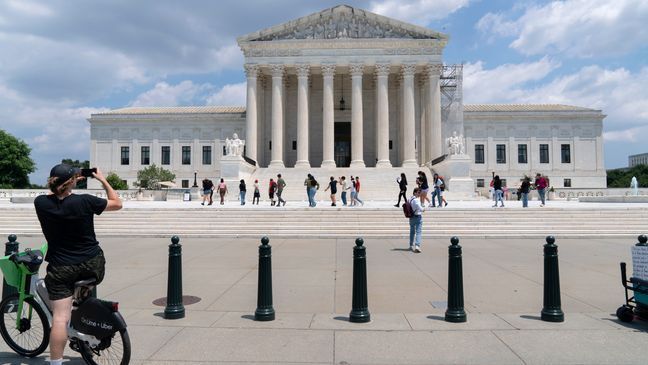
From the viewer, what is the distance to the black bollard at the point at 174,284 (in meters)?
6.63

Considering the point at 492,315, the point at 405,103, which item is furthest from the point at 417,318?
the point at 405,103

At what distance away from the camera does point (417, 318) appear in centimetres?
675

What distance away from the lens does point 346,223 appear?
776 inches

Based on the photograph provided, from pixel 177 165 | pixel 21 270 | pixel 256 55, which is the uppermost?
pixel 256 55

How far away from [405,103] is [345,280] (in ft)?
131

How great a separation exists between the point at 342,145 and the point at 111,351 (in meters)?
54.0

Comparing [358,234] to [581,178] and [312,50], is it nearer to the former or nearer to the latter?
[312,50]

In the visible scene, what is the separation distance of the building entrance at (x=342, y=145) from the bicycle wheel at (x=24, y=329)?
52.6 metres

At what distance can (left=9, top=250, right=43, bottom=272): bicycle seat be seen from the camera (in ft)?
16.4

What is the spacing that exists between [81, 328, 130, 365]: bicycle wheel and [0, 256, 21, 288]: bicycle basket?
1164mm

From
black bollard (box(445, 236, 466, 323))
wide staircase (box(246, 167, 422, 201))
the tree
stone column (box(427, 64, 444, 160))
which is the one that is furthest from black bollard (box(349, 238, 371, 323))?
the tree

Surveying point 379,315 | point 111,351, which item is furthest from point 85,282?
point 379,315

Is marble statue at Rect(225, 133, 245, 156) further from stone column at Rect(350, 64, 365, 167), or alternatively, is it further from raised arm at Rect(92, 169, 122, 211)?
raised arm at Rect(92, 169, 122, 211)

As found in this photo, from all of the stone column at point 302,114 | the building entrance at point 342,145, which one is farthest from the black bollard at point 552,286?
the building entrance at point 342,145
